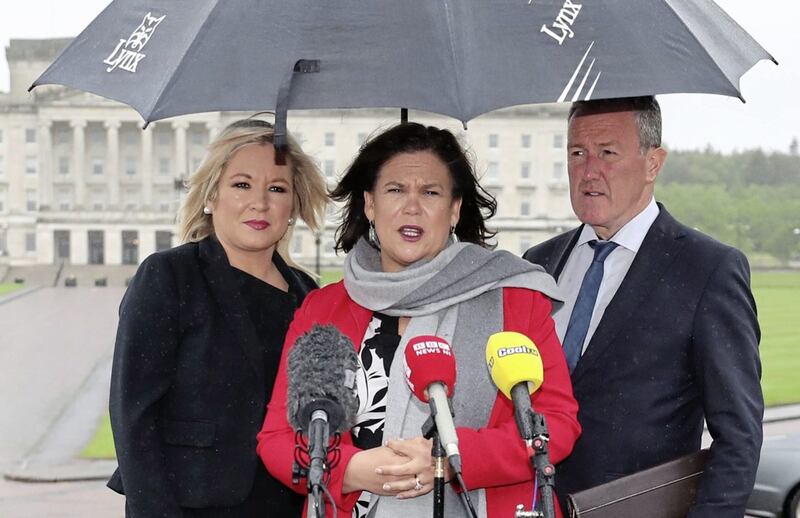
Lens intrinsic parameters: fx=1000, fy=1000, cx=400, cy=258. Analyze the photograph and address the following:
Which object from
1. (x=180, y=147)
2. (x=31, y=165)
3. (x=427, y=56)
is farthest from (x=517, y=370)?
(x=31, y=165)

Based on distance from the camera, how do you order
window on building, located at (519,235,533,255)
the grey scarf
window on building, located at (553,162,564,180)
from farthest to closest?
window on building, located at (553,162,564,180) < window on building, located at (519,235,533,255) < the grey scarf

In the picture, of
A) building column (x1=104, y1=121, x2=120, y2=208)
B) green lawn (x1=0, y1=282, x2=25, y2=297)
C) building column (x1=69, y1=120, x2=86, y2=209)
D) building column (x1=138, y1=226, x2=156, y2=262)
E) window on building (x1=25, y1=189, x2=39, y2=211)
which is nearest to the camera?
green lawn (x1=0, y1=282, x2=25, y2=297)

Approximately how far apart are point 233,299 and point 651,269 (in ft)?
3.42

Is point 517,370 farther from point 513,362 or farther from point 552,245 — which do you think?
point 552,245

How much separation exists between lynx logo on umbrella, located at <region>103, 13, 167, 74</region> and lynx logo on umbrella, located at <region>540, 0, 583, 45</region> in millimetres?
→ 833

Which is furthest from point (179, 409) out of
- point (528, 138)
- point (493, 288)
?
point (528, 138)

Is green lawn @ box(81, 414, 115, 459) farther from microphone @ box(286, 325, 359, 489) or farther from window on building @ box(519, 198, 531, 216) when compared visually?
window on building @ box(519, 198, 531, 216)

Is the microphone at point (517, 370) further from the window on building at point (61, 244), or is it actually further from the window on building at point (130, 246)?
the window on building at point (61, 244)

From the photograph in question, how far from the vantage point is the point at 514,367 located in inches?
64.6

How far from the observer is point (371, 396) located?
83.0 inches

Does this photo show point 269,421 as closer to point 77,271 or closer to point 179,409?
point 179,409

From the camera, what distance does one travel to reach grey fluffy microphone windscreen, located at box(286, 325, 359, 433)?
173 cm

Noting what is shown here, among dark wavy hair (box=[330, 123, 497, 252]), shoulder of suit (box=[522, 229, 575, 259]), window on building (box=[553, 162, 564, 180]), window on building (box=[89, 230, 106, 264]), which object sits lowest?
window on building (box=[89, 230, 106, 264])

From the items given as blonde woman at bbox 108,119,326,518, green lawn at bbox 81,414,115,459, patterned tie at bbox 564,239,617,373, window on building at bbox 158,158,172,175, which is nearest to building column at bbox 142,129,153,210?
window on building at bbox 158,158,172,175
